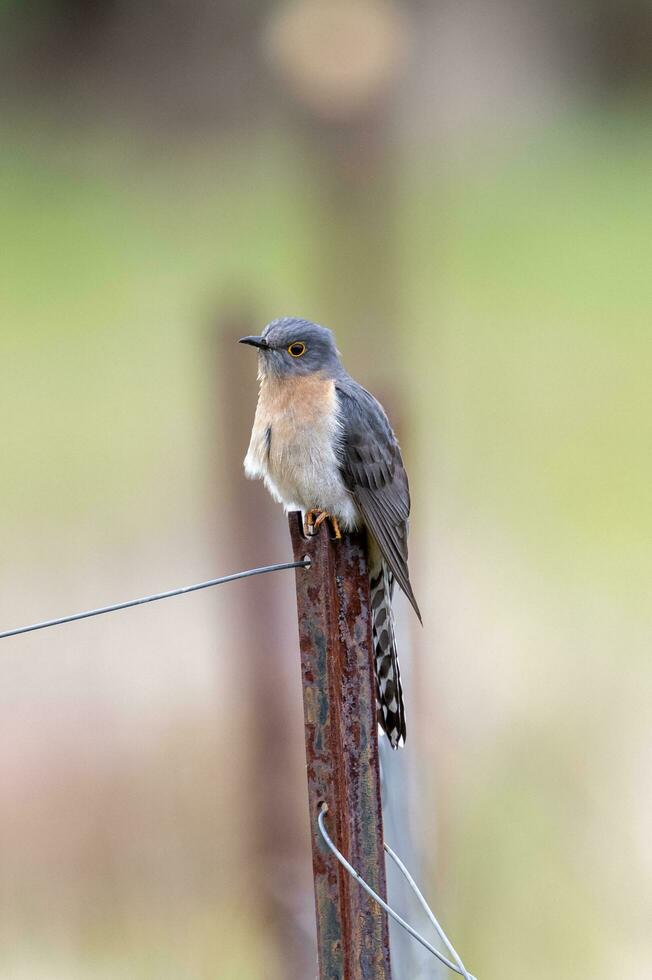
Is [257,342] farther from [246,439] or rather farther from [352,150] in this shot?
[352,150]

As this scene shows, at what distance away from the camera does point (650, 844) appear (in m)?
3.88

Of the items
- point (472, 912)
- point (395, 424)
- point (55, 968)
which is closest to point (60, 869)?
point (55, 968)

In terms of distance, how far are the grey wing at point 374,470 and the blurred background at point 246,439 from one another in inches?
43.8

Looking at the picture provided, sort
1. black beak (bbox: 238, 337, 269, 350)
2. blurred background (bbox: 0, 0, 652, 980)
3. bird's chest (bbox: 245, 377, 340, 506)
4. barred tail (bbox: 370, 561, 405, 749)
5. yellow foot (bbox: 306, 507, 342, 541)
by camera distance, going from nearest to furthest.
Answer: yellow foot (bbox: 306, 507, 342, 541) < barred tail (bbox: 370, 561, 405, 749) < bird's chest (bbox: 245, 377, 340, 506) < black beak (bbox: 238, 337, 269, 350) < blurred background (bbox: 0, 0, 652, 980)

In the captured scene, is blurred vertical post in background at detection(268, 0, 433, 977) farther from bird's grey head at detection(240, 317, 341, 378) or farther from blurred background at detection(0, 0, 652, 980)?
bird's grey head at detection(240, 317, 341, 378)

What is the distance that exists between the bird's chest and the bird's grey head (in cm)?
4

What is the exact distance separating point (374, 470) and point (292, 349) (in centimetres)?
43

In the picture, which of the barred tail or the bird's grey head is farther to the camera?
the bird's grey head

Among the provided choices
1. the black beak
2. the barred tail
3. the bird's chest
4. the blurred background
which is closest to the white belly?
the bird's chest

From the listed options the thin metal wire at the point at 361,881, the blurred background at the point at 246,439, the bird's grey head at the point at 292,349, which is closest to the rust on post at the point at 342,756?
the thin metal wire at the point at 361,881

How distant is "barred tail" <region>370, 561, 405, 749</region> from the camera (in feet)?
6.42

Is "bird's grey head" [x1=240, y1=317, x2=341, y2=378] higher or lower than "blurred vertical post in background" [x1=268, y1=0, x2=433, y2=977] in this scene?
lower

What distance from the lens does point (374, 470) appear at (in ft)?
7.41

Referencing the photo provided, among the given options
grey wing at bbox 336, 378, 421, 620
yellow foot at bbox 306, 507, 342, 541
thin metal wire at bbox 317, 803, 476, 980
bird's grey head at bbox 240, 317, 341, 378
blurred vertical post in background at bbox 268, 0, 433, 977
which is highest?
blurred vertical post in background at bbox 268, 0, 433, 977
